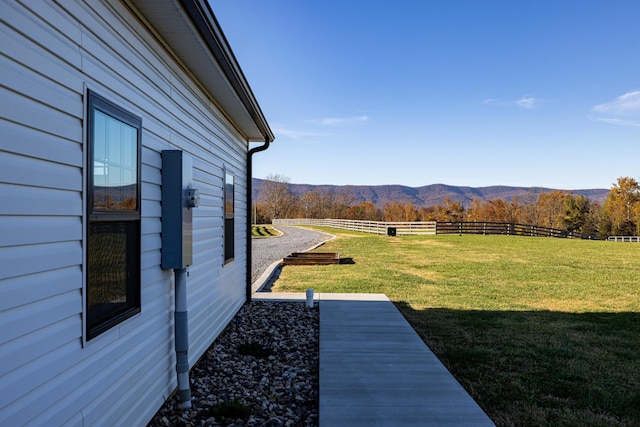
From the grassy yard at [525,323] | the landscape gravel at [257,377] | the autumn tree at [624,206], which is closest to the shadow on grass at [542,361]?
the grassy yard at [525,323]

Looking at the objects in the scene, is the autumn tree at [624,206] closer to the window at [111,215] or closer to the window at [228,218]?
the window at [228,218]

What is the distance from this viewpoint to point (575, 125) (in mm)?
32594

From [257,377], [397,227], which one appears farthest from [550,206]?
[257,377]

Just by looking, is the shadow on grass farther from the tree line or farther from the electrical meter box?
the tree line

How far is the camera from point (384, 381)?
391cm

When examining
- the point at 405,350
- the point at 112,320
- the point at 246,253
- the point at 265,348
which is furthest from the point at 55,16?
the point at 246,253

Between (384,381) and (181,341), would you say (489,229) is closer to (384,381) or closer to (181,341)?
(384,381)

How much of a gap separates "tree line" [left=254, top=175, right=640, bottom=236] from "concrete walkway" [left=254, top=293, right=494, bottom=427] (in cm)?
5085

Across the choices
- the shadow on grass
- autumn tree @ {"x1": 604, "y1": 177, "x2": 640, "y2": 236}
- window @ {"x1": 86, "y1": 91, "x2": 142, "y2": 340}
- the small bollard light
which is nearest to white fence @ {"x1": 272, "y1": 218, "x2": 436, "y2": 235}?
the shadow on grass

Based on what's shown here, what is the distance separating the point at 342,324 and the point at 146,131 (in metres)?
3.98

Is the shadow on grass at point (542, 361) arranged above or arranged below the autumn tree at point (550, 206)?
below

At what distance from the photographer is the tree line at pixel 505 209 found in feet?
181

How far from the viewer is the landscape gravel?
3.28 m

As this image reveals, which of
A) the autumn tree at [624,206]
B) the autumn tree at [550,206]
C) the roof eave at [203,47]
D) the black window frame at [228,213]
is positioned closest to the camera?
the roof eave at [203,47]
